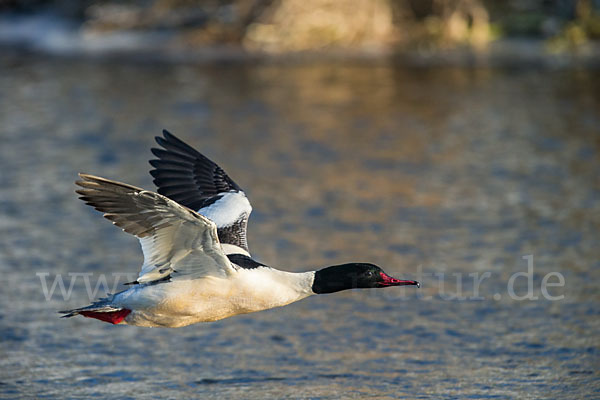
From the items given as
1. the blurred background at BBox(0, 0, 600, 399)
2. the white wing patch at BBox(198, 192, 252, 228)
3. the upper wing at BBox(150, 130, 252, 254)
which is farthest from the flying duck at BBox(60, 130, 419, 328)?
the blurred background at BBox(0, 0, 600, 399)

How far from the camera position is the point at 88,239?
10.7 m

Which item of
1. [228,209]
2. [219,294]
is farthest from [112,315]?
[228,209]

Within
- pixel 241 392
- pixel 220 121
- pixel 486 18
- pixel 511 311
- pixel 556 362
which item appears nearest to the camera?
pixel 241 392

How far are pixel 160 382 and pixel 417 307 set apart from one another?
265 centimetres

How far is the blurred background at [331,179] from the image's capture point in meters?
7.70

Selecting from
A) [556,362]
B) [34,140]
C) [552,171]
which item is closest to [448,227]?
[552,171]

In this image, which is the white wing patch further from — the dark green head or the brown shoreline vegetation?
the brown shoreline vegetation

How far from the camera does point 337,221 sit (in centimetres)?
1127

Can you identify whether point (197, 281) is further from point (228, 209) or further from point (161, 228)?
point (228, 209)

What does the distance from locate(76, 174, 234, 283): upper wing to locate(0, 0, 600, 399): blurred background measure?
43.5 inches

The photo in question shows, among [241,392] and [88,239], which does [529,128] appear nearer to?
[88,239]

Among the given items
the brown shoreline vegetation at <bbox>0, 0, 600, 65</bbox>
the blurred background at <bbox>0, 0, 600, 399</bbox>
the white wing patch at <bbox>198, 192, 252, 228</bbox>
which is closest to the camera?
the white wing patch at <bbox>198, 192, 252, 228</bbox>

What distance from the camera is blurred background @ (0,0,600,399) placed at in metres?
7.70

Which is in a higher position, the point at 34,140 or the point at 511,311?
the point at 34,140
